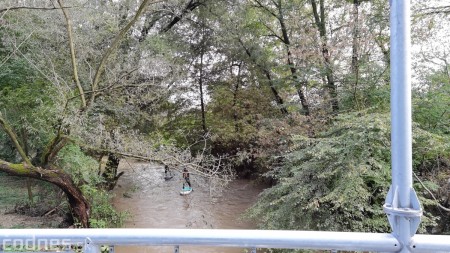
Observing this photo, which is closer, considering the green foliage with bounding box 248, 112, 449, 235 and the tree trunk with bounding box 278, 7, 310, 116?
the green foliage with bounding box 248, 112, 449, 235

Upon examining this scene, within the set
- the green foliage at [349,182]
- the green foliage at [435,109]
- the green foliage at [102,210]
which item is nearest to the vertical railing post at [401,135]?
the green foliage at [349,182]

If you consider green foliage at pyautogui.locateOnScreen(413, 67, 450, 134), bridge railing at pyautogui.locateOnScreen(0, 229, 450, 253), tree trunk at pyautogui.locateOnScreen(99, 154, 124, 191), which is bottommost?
tree trunk at pyautogui.locateOnScreen(99, 154, 124, 191)

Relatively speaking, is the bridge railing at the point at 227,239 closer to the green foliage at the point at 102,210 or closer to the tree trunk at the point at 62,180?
the tree trunk at the point at 62,180

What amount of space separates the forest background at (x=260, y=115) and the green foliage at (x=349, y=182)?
0.07ft

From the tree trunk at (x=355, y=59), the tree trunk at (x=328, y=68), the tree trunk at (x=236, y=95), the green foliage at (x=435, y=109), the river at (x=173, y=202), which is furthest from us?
the tree trunk at (x=236, y=95)

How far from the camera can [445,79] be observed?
5.92 metres

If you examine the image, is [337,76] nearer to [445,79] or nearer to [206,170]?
[445,79]

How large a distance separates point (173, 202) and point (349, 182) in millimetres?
6141

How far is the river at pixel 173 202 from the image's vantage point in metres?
7.70

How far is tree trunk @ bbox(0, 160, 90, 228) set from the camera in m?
5.53

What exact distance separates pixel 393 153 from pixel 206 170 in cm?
508

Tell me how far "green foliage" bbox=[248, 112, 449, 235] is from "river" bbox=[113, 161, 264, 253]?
2.51 m

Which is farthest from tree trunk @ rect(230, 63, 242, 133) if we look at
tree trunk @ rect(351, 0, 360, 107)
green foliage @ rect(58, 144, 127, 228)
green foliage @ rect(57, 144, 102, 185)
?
green foliage @ rect(57, 144, 102, 185)

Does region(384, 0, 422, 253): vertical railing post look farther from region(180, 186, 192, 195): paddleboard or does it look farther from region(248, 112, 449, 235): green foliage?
region(180, 186, 192, 195): paddleboard
